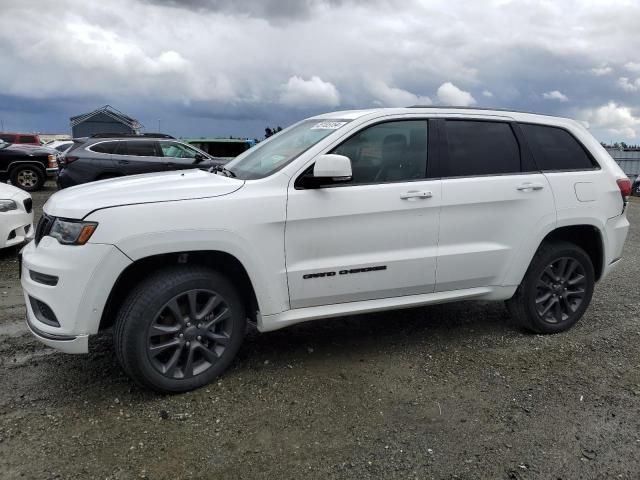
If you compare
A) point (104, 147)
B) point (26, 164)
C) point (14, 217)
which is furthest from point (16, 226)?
point (26, 164)

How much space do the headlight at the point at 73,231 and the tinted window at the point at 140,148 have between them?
9584mm

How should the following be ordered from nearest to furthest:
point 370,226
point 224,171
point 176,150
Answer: point 370,226 → point 224,171 → point 176,150

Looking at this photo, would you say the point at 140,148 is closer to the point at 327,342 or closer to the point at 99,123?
the point at 327,342

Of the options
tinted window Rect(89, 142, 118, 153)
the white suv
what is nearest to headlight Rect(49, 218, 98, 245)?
the white suv

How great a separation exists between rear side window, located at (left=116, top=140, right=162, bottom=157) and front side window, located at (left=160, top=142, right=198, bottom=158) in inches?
5.6

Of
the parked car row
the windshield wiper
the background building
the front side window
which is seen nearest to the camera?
the windshield wiper

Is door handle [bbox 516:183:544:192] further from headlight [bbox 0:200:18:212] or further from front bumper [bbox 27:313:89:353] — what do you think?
headlight [bbox 0:200:18:212]

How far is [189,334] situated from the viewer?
3.28 meters

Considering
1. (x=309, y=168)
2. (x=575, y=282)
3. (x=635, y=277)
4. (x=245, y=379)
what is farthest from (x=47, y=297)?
(x=635, y=277)

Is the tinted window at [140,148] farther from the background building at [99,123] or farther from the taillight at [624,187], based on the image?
the background building at [99,123]

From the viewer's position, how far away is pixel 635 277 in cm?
653

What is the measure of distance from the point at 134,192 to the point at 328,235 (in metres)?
1.24

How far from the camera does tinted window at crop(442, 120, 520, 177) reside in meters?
3.97

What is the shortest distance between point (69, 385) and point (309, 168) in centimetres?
214
